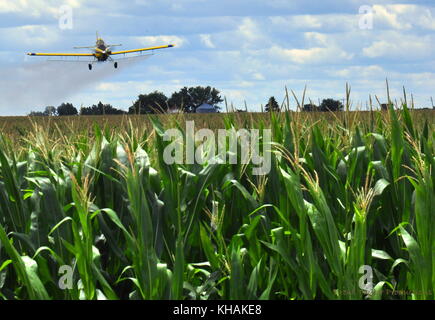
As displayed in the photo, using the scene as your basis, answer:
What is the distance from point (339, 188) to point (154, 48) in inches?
3045

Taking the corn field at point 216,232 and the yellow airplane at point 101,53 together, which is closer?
the corn field at point 216,232

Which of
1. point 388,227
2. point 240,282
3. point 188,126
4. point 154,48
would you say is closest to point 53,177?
point 188,126

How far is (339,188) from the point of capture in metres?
3.37

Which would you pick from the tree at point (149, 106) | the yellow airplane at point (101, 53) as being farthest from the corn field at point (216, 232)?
the yellow airplane at point (101, 53)

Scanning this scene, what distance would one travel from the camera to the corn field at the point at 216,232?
8.38 ft

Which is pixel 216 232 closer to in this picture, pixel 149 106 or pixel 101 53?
pixel 149 106

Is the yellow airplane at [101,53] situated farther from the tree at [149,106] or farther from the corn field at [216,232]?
the corn field at [216,232]

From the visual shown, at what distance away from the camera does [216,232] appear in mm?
3141

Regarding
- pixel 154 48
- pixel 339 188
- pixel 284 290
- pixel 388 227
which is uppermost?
pixel 154 48

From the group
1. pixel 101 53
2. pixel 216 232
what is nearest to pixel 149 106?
pixel 216 232

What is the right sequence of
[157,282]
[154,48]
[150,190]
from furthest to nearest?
[154,48] < [150,190] < [157,282]

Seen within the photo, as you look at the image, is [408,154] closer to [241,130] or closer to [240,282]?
[241,130]
